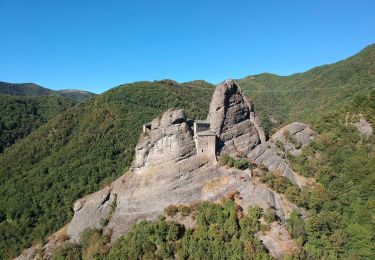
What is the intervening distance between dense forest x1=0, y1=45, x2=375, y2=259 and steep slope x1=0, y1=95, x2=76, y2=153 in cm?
121

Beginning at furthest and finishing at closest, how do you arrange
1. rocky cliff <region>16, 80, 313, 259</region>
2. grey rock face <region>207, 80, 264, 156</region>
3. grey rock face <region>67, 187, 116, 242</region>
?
grey rock face <region>67, 187, 116, 242</region> < grey rock face <region>207, 80, 264, 156</region> < rocky cliff <region>16, 80, 313, 259</region>

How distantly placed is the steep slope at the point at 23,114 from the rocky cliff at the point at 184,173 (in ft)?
228

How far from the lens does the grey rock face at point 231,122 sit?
1905 inches

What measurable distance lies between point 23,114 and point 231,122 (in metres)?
98.4

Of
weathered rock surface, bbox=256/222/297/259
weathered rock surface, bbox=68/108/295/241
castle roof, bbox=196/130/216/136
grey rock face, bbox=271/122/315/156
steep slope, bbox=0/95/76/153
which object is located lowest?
weathered rock surface, bbox=256/222/297/259

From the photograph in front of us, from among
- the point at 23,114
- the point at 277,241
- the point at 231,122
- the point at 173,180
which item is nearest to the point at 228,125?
the point at 231,122

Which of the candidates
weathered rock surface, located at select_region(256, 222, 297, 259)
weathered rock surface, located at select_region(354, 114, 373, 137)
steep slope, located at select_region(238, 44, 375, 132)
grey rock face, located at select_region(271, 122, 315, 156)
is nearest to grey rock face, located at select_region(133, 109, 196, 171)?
weathered rock surface, located at select_region(256, 222, 297, 259)

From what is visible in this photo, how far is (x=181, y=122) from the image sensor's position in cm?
4791

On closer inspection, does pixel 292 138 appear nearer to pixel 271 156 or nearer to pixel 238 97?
pixel 271 156

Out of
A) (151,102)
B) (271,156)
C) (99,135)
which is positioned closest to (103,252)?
(271,156)

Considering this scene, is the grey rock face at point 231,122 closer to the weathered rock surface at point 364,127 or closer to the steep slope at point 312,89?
the weathered rock surface at point 364,127

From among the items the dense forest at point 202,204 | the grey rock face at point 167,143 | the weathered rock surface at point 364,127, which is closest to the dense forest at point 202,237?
the dense forest at point 202,204

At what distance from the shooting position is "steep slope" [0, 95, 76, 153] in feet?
376

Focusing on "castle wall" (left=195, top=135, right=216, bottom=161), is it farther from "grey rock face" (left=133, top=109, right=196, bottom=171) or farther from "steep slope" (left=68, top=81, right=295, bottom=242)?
"grey rock face" (left=133, top=109, right=196, bottom=171)
